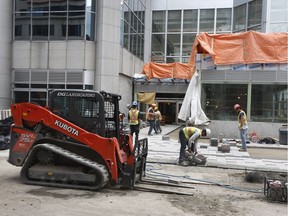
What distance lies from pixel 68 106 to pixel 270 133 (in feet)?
42.9

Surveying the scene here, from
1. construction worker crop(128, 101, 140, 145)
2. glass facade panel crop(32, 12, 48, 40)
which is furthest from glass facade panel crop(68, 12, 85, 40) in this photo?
construction worker crop(128, 101, 140, 145)

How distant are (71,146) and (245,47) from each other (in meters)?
13.2

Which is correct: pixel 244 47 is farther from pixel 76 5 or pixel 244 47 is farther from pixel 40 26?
pixel 40 26

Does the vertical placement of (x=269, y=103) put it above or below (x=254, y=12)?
below

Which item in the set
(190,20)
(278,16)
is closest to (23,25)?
(278,16)

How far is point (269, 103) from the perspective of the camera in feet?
60.3

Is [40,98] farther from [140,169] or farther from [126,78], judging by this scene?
[140,169]

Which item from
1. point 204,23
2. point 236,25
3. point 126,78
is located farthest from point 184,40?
point 126,78

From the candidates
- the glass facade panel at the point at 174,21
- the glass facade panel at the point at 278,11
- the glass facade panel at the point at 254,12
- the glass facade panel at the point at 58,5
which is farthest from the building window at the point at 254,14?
the glass facade panel at the point at 58,5

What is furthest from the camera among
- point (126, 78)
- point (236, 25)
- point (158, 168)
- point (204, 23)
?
point (204, 23)

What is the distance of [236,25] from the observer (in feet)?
97.6

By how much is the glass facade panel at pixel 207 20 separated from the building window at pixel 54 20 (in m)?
14.7

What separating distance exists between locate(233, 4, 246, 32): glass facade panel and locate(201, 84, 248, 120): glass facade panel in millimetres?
11347

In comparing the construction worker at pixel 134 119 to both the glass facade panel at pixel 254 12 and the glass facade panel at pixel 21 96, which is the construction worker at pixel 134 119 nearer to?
the glass facade panel at pixel 21 96
